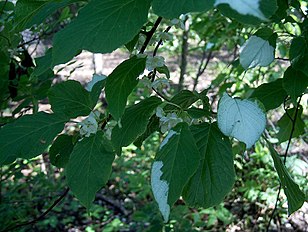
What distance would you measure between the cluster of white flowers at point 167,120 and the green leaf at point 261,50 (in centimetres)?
30

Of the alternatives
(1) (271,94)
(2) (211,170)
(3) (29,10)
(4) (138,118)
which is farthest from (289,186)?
(3) (29,10)

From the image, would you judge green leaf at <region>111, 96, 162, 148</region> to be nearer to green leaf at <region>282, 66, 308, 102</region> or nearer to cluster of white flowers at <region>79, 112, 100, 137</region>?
cluster of white flowers at <region>79, 112, 100, 137</region>

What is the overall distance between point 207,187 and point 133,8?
0.27m

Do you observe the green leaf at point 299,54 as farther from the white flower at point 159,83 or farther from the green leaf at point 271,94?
the white flower at point 159,83

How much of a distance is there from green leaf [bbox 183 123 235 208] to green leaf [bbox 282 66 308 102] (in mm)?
284

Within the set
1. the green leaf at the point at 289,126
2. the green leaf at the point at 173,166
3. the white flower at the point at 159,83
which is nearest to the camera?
the green leaf at the point at 173,166

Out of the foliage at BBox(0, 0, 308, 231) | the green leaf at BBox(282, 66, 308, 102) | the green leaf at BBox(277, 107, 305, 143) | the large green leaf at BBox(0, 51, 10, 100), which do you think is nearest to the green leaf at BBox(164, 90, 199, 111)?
the foliage at BBox(0, 0, 308, 231)

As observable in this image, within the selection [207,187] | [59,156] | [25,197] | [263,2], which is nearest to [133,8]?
[263,2]

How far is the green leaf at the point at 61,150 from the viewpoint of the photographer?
736 millimetres

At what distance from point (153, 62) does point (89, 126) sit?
15cm

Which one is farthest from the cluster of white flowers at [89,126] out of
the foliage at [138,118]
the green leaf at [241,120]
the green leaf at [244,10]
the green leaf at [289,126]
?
the green leaf at [289,126]

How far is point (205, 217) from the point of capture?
289cm

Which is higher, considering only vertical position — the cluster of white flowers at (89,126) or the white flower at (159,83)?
the white flower at (159,83)

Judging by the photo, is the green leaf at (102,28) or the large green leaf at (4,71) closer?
the green leaf at (102,28)
